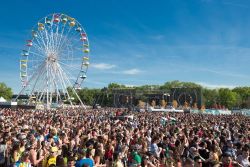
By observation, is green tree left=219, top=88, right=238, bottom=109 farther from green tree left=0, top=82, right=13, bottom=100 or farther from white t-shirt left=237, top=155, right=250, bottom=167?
white t-shirt left=237, top=155, right=250, bottom=167

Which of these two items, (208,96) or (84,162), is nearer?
(84,162)

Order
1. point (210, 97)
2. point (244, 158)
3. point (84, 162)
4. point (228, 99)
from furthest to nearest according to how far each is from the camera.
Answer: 1. point (210, 97)
2. point (228, 99)
3. point (244, 158)
4. point (84, 162)

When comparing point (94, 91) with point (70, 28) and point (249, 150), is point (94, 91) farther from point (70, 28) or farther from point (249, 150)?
point (249, 150)

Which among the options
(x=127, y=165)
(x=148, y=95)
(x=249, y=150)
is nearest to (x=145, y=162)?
(x=127, y=165)

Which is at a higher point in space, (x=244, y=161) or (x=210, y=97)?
(x=210, y=97)

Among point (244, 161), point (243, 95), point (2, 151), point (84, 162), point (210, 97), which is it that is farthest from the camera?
point (243, 95)

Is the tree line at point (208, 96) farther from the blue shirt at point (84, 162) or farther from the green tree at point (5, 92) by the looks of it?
the blue shirt at point (84, 162)

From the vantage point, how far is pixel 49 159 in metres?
8.89

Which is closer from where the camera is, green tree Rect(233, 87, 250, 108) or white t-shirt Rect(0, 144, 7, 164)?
white t-shirt Rect(0, 144, 7, 164)

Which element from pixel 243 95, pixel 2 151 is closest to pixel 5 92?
pixel 243 95

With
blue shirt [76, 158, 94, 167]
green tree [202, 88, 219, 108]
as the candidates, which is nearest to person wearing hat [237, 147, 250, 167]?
blue shirt [76, 158, 94, 167]

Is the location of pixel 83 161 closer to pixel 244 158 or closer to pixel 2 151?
pixel 2 151

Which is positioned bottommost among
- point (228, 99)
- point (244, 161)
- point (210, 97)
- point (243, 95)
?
point (244, 161)

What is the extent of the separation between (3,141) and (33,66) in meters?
45.8
